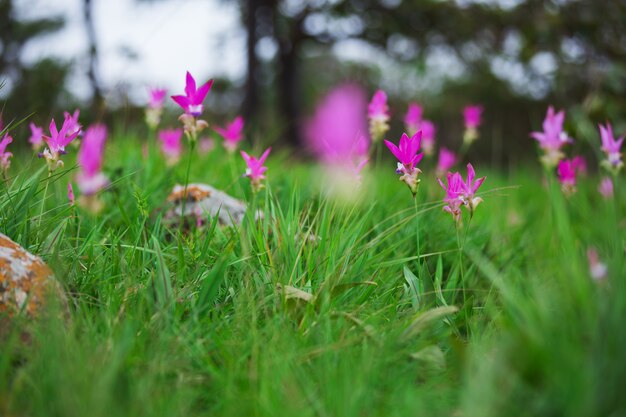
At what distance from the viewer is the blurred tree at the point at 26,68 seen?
5.86 meters

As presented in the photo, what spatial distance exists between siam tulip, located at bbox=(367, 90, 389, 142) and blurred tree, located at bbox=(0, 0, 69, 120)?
122 inches

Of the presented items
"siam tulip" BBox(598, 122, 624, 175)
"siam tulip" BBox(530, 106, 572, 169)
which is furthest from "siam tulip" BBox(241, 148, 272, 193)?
"siam tulip" BBox(598, 122, 624, 175)

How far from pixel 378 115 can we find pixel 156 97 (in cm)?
120

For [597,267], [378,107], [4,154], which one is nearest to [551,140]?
[378,107]

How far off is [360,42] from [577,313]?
31.3 ft

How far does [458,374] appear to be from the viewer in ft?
4.55

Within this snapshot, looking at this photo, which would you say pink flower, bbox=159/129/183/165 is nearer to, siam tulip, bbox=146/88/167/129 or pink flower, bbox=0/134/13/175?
siam tulip, bbox=146/88/167/129

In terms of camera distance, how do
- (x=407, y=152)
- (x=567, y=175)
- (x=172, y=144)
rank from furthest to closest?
(x=172, y=144), (x=567, y=175), (x=407, y=152)

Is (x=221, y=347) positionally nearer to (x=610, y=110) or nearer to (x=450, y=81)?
(x=610, y=110)

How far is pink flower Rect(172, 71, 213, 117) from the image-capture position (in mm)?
1727

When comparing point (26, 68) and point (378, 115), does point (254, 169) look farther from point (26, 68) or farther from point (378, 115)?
point (26, 68)

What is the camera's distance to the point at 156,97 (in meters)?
2.98

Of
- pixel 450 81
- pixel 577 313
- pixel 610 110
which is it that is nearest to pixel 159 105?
pixel 577 313

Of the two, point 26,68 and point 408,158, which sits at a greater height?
point 408,158
